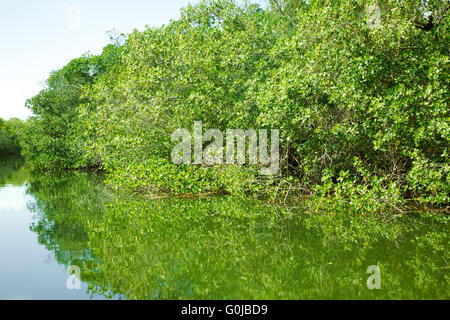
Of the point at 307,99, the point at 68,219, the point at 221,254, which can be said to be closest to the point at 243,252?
the point at 221,254

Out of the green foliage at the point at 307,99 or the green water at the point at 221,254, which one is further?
the green foliage at the point at 307,99

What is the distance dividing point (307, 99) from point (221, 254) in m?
6.33

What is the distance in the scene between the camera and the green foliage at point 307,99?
28.7ft

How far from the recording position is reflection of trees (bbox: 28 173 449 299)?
15.2 ft

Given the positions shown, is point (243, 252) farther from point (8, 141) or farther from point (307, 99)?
point (8, 141)

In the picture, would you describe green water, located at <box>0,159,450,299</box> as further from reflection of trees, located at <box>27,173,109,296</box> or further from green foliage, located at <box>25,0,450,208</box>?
green foliage, located at <box>25,0,450,208</box>

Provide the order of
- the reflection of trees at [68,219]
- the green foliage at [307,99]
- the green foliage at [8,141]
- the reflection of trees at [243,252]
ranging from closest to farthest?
1. the reflection of trees at [243,252]
2. the reflection of trees at [68,219]
3. the green foliage at [307,99]
4. the green foliage at [8,141]

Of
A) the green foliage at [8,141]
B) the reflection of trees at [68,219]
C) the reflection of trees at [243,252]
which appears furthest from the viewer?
the green foliage at [8,141]

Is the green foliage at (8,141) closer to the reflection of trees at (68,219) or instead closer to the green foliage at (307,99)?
the reflection of trees at (68,219)

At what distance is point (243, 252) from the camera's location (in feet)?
20.5

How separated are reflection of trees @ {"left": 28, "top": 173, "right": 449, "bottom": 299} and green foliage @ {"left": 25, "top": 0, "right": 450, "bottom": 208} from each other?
4.91ft

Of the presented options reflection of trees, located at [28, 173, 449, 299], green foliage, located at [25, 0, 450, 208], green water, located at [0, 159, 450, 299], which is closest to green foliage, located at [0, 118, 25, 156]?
green foliage, located at [25, 0, 450, 208]

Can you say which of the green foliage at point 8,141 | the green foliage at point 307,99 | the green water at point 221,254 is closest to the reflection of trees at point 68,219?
the green water at point 221,254

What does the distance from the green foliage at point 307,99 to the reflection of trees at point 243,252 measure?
1.50 metres
